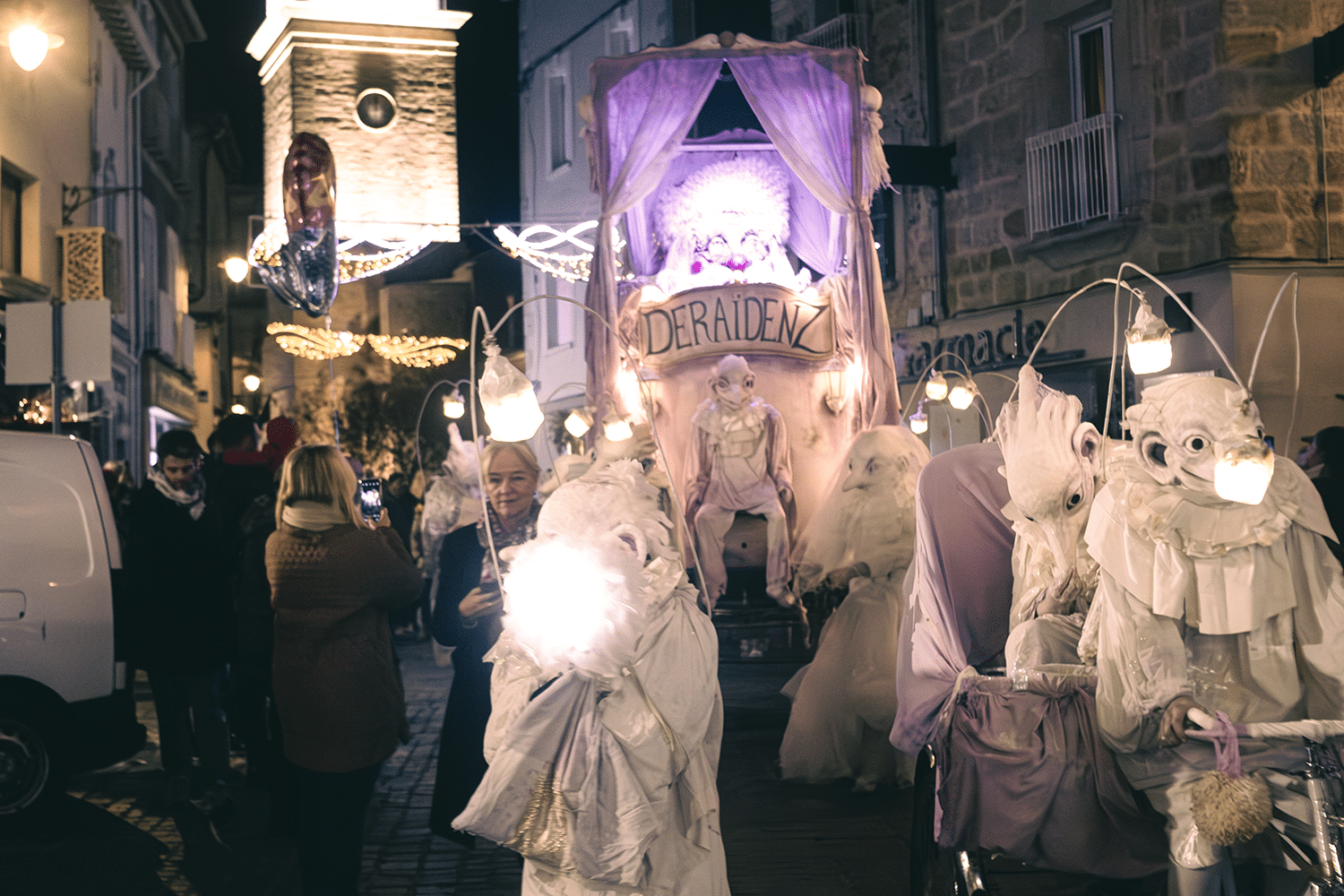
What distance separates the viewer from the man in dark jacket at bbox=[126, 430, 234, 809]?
583 centimetres

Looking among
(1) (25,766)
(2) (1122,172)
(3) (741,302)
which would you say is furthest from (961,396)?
(1) (25,766)

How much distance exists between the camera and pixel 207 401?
3141 cm

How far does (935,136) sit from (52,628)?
12953 mm

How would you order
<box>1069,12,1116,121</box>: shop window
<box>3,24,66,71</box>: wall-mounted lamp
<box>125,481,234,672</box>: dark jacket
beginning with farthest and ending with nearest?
<box>1069,12,1116,121</box>: shop window < <box>3,24,66,71</box>: wall-mounted lamp < <box>125,481,234,672</box>: dark jacket

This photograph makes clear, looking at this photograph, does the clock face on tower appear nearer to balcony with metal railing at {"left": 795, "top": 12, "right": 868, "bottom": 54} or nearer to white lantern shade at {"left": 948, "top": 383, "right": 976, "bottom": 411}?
balcony with metal railing at {"left": 795, "top": 12, "right": 868, "bottom": 54}

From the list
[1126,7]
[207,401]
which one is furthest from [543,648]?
[207,401]

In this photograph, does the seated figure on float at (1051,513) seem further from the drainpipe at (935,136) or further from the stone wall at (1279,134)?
the drainpipe at (935,136)

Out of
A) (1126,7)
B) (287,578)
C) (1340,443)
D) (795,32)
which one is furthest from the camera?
(795,32)

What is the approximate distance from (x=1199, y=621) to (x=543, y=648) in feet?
5.50

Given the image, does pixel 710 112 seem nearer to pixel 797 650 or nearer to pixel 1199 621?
pixel 797 650

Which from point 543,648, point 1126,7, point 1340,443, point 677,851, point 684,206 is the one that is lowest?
point 677,851

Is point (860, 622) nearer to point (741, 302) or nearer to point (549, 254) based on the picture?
point (741, 302)

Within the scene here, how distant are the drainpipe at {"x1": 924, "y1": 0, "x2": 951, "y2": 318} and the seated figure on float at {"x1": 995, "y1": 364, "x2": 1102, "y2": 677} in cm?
1216

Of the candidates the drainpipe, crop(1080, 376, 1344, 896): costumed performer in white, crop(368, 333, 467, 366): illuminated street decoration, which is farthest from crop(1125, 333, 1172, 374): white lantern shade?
crop(368, 333, 467, 366): illuminated street decoration
